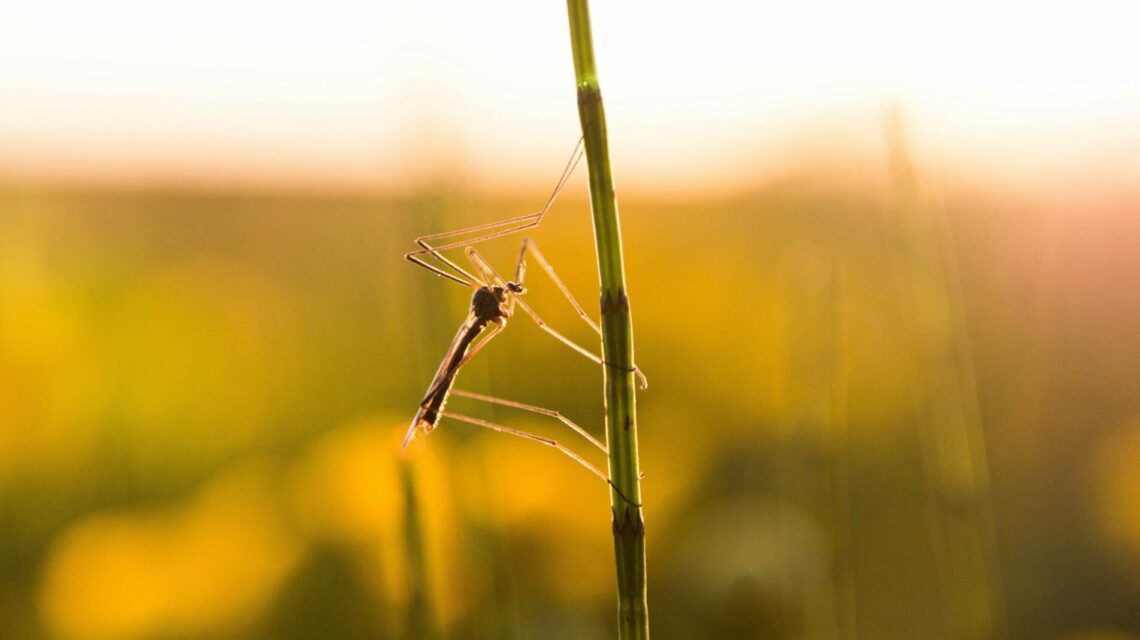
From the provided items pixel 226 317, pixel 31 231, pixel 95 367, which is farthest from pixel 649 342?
pixel 31 231

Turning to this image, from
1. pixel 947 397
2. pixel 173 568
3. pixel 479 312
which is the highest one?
pixel 479 312

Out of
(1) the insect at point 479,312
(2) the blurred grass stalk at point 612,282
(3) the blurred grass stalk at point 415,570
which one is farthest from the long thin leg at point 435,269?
(2) the blurred grass stalk at point 612,282

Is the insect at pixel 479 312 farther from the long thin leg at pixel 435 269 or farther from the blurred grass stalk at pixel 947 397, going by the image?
the blurred grass stalk at pixel 947 397

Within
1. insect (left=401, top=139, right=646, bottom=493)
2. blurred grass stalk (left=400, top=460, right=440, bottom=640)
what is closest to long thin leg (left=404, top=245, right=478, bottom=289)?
insect (left=401, top=139, right=646, bottom=493)

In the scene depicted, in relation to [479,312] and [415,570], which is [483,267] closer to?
[479,312]

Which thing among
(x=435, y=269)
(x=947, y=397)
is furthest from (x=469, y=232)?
(x=947, y=397)

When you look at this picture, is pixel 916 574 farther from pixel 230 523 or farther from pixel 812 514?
pixel 230 523

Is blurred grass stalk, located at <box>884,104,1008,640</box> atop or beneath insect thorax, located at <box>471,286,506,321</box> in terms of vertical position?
beneath

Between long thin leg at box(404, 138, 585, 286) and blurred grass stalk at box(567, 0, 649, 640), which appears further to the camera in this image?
long thin leg at box(404, 138, 585, 286)

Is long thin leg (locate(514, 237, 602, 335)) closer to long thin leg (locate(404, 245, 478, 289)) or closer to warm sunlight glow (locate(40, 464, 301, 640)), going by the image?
long thin leg (locate(404, 245, 478, 289))
